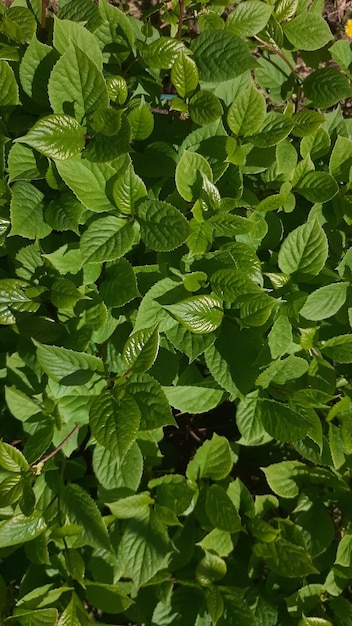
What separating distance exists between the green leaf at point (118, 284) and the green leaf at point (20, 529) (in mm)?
707

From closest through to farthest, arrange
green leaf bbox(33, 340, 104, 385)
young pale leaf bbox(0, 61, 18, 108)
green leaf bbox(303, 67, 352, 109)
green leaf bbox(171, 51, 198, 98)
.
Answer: green leaf bbox(33, 340, 104, 385), young pale leaf bbox(0, 61, 18, 108), green leaf bbox(171, 51, 198, 98), green leaf bbox(303, 67, 352, 109)

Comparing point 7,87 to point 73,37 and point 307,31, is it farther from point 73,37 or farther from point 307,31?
point 307,31

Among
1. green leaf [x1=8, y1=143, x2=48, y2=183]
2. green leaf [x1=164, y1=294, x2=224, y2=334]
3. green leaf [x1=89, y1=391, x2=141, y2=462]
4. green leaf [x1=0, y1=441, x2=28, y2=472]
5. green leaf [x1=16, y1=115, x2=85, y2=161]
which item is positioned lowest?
green leaf [x1=0, y1=441, x2=28, y2=472]

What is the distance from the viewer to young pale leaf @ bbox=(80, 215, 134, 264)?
1.49m

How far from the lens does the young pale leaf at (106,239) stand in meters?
1.49

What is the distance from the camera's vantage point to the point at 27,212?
1.63 m

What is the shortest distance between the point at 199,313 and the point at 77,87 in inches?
29.5

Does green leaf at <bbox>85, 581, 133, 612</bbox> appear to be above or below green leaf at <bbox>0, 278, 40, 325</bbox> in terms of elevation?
below

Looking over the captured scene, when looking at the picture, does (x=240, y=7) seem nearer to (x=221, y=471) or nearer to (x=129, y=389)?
(x=129, y=389)

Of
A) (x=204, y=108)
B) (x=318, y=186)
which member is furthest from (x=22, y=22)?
(x=318, y=186)

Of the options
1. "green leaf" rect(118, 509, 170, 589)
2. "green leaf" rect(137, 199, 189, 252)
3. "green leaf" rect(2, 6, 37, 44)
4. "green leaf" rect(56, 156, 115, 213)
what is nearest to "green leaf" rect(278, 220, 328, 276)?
"green leaf" rect(137, 199, 189, 252)

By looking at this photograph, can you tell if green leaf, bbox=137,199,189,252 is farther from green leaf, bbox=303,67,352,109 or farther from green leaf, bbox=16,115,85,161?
green leaf, bbox=303,67,352,109

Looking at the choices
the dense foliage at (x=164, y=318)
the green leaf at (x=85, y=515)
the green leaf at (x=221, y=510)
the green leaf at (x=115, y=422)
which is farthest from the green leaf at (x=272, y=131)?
the green leaf at (x=85, y=515)

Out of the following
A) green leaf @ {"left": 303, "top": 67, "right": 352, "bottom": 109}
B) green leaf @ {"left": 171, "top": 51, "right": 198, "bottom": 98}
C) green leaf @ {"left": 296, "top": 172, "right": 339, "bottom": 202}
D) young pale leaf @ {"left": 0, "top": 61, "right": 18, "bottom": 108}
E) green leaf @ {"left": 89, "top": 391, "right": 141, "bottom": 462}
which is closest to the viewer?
green leaf @ {"left": 89, "top": 391, "right": 141, "bottom": 462}
